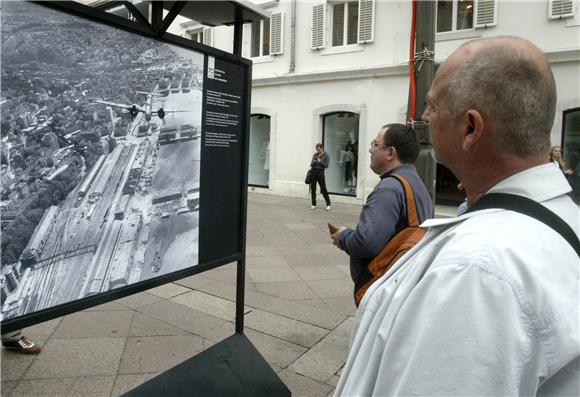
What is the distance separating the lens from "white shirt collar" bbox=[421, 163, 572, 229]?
3.51ft

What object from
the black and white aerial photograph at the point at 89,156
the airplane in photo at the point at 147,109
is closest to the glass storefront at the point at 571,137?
the black and white aerial photograph at the point at 89,156

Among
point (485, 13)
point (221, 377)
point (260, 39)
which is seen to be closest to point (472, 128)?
point (221, 377)

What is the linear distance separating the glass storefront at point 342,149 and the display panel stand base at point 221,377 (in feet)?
39.2

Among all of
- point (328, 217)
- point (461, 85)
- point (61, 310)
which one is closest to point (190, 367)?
point (61, 310)

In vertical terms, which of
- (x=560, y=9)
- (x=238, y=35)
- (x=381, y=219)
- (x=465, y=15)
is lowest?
(x=381, y=219)

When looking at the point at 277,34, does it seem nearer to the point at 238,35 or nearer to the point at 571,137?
the point at 571,137

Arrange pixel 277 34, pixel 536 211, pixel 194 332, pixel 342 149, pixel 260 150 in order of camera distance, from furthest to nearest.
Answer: pixel 260 150 → pixel 277 34 → pixel 342 149 → pixel 194 332 → pixel 536 211

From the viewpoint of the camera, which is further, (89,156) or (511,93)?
(89,156)

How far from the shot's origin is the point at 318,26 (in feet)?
46.3

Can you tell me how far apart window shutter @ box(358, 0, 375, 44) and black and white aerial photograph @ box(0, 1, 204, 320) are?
11.8 meters

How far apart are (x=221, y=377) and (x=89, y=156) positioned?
1295mm

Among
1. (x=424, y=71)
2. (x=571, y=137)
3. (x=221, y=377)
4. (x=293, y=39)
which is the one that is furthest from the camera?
(x=293, y=39)

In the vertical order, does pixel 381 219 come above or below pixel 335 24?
below

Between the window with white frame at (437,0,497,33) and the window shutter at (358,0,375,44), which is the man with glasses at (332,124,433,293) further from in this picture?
the window shutter at (358,0,375,44)
